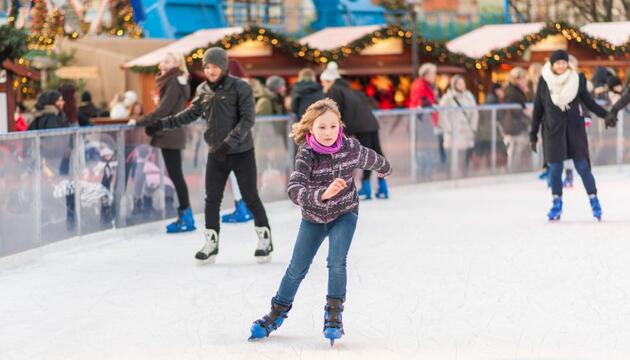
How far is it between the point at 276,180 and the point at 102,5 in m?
19.3

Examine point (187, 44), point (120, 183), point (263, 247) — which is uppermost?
point (187, 44)

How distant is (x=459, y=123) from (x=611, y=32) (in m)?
15.8

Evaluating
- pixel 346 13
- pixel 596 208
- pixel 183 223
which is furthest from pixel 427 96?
pixel 346 13

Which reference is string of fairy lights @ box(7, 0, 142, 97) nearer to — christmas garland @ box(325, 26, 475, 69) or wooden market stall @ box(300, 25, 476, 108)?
wooden market stall @ box(300, 25, 476, 108)

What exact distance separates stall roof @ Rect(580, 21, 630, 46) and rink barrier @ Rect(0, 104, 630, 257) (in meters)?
15.0

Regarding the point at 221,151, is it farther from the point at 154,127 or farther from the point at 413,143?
the point at 413,143

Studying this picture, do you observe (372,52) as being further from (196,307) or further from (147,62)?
(196,307)

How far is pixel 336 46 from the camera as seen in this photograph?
28.6m

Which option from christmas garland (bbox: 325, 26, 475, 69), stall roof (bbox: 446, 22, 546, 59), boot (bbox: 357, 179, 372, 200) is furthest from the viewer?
stall roof (bbox: 446, 22, 546, 59)

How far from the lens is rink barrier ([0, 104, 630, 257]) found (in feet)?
33.9

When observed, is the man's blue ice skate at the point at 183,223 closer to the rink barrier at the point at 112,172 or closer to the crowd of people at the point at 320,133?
the crowd of people at the point at 320,133

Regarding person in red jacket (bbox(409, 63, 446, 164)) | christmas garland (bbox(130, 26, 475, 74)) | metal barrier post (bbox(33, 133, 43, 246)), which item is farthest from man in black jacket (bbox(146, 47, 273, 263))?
christmas garland (bbox(130, 26, 475, 74))

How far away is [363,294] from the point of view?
827cm

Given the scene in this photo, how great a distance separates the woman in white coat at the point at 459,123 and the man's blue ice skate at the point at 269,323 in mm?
11056
